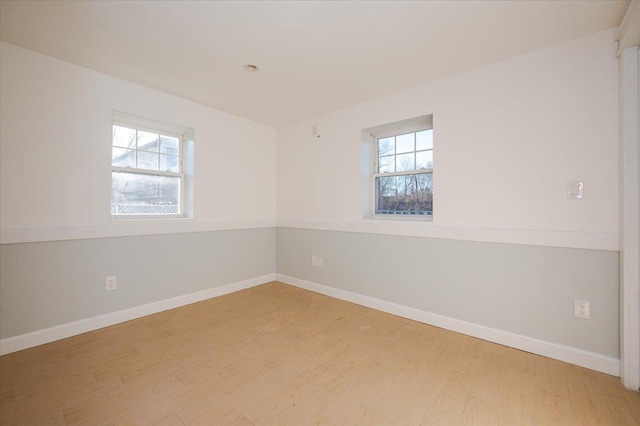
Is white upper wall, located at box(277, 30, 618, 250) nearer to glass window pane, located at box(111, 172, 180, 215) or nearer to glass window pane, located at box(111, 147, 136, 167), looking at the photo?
glass window pane, located at box(111, 172, 180, 215)

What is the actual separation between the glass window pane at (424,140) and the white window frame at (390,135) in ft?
0.14

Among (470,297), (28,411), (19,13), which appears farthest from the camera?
(470,297)

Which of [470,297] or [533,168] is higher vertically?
[533,168]

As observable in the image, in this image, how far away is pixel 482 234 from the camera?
7.91 ft

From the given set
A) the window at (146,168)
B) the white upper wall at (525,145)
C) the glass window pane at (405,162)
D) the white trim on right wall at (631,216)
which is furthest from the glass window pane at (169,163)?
the white trim on right wall at (631,216)

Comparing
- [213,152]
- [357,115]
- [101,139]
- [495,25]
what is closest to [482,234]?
[495,25]

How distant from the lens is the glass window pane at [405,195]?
2.94m

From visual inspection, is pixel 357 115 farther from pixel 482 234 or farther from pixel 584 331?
pixel 584 331

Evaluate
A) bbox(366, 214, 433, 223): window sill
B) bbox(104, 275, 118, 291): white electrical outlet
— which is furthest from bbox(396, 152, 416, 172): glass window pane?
bbox(104, 275, 118, 291): white electrical outlet

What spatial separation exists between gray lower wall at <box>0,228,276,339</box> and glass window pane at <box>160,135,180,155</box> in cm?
99

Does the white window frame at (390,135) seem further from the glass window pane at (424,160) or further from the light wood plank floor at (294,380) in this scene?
the light wood plank floor at (294,380)

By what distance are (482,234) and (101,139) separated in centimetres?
359

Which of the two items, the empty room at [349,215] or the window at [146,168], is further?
the window at [146,168]

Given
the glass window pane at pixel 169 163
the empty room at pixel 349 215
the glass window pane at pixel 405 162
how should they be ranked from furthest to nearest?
the glass window pane at pixel 169 163, the glass window pane at pixel 405 162, the empty room at pixel 349 215
